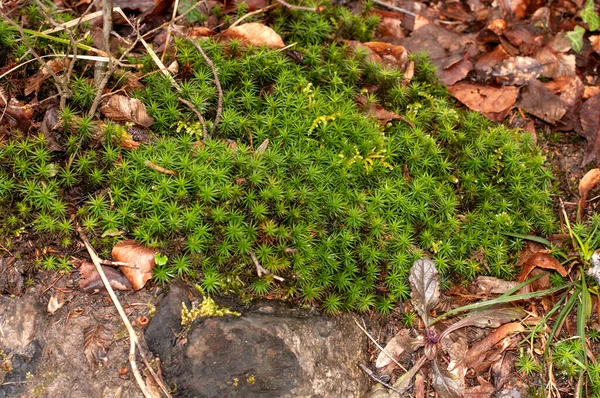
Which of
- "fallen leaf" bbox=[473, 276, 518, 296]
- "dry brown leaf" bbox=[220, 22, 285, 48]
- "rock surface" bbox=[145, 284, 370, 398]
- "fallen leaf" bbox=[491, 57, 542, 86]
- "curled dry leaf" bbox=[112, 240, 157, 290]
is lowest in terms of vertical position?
"fallen leaf" bbox=[473, 276, 518, 296]

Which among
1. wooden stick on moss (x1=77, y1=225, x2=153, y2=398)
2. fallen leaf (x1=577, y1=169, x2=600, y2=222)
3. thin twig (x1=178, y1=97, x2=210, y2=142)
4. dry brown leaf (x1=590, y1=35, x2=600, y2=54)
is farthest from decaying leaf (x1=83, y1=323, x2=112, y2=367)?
dry brown leaf (x1=590, y1=35, x2=600, y2=54)

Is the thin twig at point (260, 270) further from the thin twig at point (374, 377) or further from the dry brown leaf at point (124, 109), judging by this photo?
the dry brown leaf at point (124, 109)

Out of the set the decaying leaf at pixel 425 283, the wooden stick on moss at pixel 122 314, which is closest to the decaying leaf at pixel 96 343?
the wooden stick on moss at pixel 122 314

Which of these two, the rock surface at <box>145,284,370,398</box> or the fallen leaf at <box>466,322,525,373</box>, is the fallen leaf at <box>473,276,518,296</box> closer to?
the fallen leaf at <box>466,322,525,373</box>

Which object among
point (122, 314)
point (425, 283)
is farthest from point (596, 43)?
point (122, 314)

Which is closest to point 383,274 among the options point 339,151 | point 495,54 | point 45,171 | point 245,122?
point 339,151

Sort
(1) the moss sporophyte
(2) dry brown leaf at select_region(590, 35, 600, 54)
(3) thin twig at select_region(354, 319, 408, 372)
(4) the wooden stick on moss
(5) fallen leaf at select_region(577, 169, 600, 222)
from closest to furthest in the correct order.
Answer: (4) the wooden stick on moss
(1) the moss sporophyte
(3) thin twig at select_region(354, 319, 408, 372)
(5) fallen leaf at select_region(577, 169, 600, 222)
(2) dry brown leaf at select_region(590, 35, 600, 54)

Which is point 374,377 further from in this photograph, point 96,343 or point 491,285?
point 96,343
